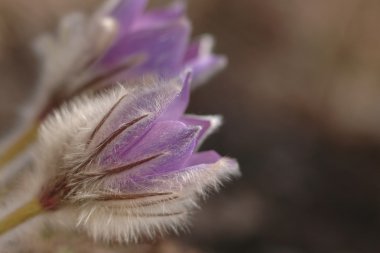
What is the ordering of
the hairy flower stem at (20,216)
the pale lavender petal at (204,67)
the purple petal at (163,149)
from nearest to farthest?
the purple petal at (163,149) → the hairy flower stem at (20,216) → the pale lavender petal at (204,67)

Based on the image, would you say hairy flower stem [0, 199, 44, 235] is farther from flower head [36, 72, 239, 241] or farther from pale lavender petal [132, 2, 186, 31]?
Answer: pale lavender petal [132, 2, 186, 31]

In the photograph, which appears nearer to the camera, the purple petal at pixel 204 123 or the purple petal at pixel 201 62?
the purple petal at pixel 204 123

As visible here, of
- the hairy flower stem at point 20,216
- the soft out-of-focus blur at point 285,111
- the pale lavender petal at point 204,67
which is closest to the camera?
the hairy flower stem at point 20,216

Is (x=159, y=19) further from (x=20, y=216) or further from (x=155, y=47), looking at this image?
(x=20, y=216)

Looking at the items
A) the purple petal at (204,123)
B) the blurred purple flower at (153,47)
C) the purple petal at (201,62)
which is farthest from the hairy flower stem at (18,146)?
the purple petal at (204,123)

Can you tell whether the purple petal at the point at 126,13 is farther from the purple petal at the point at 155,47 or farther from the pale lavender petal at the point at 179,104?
the pale lavender petal at the point at 179,104

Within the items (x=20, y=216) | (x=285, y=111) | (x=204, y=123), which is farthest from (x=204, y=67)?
(x=285, y=111)
